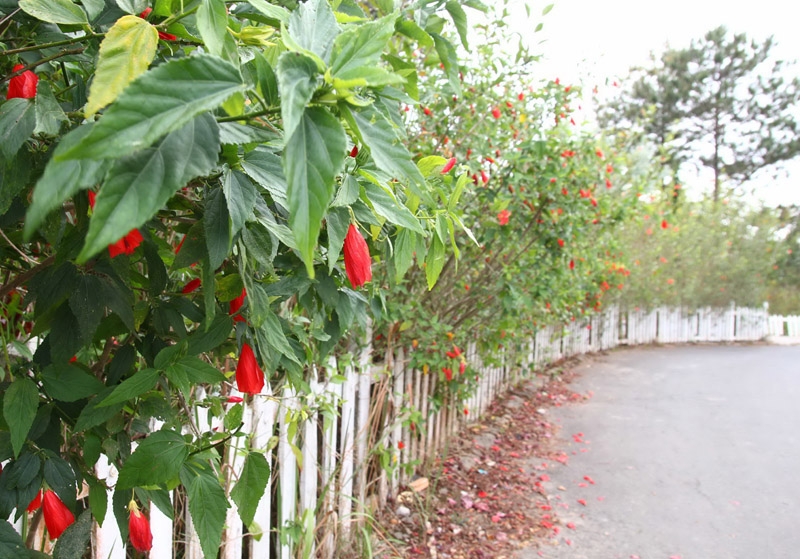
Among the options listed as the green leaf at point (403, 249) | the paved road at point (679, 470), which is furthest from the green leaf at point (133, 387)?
the paved road at point (679, 470)

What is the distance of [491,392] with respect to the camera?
6.46 m

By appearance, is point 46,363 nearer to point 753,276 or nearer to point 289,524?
point 289,524

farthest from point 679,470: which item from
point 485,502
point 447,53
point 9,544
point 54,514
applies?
point 9,544

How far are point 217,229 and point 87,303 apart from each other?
12.2 inches

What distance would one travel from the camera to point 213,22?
64cm

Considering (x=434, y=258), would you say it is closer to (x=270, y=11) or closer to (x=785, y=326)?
(x=270, y=11)

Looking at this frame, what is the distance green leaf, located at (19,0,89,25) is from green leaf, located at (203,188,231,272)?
281 millimetres

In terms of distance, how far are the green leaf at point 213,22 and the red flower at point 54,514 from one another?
884mm

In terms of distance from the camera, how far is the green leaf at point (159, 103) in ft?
1.48

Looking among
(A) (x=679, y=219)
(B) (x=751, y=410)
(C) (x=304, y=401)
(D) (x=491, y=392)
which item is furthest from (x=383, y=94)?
(A) (x=679, y=219)

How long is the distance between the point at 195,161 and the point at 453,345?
3.76 meters

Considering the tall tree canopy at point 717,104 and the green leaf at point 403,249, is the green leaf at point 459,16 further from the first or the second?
the tall tree canopy at point 717,104

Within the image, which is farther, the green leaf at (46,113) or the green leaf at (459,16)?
the green leaf at (459,16)

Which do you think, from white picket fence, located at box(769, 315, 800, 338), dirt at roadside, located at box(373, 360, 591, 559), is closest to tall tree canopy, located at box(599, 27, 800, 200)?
white picket fence, located at box(769, 315, 800, 338)
